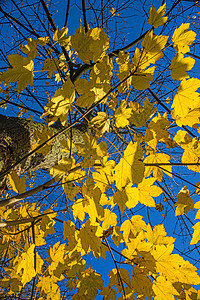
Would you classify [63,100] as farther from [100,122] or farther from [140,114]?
[140,114]

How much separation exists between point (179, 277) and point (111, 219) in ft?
1.26

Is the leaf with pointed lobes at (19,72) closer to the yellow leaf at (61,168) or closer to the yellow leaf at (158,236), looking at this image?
the yellow leaf at (61,168)

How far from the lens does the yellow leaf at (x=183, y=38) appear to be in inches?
27.3

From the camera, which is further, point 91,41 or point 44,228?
point 44,228

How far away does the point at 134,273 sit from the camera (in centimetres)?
83

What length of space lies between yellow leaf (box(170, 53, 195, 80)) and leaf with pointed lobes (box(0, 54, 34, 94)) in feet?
1.65

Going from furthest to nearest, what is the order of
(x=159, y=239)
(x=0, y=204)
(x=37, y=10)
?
(x=37, y=10) < (x=159, y=239) < (x=0, y=204)

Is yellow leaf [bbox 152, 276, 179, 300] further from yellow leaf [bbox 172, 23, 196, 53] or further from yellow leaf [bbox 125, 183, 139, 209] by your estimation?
yellow leaf [bbox 172, 23, 196, 53]

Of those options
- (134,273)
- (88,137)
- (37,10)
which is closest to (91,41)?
(88,137)

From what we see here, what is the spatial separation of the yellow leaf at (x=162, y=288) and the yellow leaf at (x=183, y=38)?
0.96 m

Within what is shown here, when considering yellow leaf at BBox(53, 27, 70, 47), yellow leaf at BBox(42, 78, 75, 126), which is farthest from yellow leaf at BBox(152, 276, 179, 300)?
yellow leaf at BBox(53, 27, 70, 47)

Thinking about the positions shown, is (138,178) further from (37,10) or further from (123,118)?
(37,10)

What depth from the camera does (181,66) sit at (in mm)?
669

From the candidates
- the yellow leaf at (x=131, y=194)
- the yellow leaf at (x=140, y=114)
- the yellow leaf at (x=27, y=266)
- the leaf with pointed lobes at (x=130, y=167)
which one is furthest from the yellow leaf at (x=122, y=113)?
the yellow leaf at (x=27, y=266)
